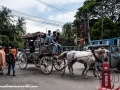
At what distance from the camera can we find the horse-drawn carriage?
1164cm

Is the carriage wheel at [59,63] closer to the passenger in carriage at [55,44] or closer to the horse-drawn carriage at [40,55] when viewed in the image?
the horse-drawn carriage at [40,55]

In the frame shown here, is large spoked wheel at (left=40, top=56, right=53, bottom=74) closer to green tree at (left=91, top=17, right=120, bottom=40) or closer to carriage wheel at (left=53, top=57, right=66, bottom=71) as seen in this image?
carriage wheel at (left=53, top=57, right=66, bottom=71)

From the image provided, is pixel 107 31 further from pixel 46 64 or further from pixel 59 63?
pixel 46 64

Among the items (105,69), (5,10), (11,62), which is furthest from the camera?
(5,10)

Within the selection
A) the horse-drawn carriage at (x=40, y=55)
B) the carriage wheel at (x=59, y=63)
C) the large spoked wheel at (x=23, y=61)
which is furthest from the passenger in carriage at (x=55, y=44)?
the large spoked wheel at (x=23, y=61)

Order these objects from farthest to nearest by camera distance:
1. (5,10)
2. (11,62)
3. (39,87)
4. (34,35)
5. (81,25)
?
(81,25) → (5,10) → (34,35) → (11,62) → (39,87)

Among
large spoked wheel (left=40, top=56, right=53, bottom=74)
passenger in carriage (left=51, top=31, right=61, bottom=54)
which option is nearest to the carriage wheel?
passenger in carriage (left=51, top=31, right=61, bottom=54)

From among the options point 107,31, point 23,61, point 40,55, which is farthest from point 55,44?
point 107,31

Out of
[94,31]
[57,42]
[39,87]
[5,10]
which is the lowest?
[39,87]

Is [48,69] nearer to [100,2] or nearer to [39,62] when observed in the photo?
[39,62]

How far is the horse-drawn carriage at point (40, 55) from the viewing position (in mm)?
11641

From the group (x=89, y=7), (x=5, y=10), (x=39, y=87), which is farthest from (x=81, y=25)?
(x=39, y=87)

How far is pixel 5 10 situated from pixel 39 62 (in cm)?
2751

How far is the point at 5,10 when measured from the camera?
36906 millimetres
